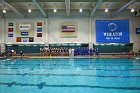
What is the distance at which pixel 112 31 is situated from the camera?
2139 centimetres

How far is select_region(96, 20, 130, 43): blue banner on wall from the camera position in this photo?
69.8 feet

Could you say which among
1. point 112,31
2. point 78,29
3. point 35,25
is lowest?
point 112,31

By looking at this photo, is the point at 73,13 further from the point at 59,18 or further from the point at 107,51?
the point at 107,51

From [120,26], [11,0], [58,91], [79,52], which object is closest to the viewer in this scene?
[58,91]

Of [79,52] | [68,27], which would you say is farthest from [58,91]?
[68,27]

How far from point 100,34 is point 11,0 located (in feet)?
31.5

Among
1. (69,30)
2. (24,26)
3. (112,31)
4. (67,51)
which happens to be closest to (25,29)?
(24,26)

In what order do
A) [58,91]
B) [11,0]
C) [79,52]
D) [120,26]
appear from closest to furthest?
[58,91], [11,0], [79,52], [120,26]

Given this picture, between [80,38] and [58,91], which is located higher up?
[80,38]

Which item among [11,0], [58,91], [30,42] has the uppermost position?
[11,0]

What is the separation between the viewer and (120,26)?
21.4 m

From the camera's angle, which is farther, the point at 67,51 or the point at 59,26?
the point at 59,26

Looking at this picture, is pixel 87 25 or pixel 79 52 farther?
pixel 87 25

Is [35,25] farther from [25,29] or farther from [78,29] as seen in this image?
[78,29]
